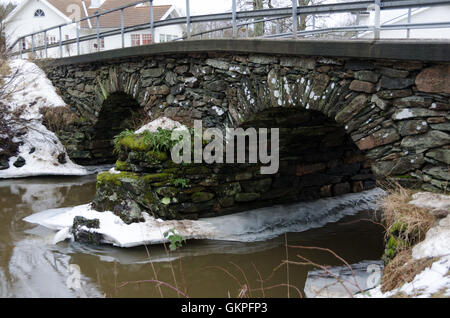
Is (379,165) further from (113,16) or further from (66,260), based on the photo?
(113,16)

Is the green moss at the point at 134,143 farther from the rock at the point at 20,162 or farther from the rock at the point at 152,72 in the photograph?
the rock at the point at 20,162

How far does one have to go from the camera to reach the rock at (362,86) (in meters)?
5.80

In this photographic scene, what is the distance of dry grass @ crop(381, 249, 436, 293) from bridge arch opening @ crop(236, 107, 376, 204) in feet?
13.2

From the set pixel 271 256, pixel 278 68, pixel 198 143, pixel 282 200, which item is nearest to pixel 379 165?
pixel 278 68

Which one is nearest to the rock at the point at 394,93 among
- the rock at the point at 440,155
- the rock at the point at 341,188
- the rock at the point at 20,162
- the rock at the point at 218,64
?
the rock at the point at 440,155

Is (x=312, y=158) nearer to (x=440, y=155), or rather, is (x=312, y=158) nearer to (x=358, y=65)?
(x=358, y=65)

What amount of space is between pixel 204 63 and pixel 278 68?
2007mm

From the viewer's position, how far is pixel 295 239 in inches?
342

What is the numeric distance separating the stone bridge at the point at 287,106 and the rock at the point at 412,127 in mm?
12

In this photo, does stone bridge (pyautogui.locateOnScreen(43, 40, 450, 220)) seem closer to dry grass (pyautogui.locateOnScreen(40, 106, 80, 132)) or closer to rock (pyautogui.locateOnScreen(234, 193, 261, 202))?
rock (pyautogui.locateOnScreen(234, 193, 261, 202))

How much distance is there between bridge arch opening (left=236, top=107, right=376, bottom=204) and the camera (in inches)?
336

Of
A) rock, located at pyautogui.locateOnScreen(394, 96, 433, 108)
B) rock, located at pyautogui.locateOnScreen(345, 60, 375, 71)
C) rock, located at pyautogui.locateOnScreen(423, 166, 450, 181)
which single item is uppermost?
rock, located at pyautogui.locateOnScreen(345, 60, 375, 71)

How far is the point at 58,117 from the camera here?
14773mm

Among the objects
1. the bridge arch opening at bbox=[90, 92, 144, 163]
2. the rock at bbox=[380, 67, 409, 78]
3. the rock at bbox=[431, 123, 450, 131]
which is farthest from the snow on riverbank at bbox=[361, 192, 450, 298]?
the bridge arch opening at bbox=[90, 92, 144, 163]
